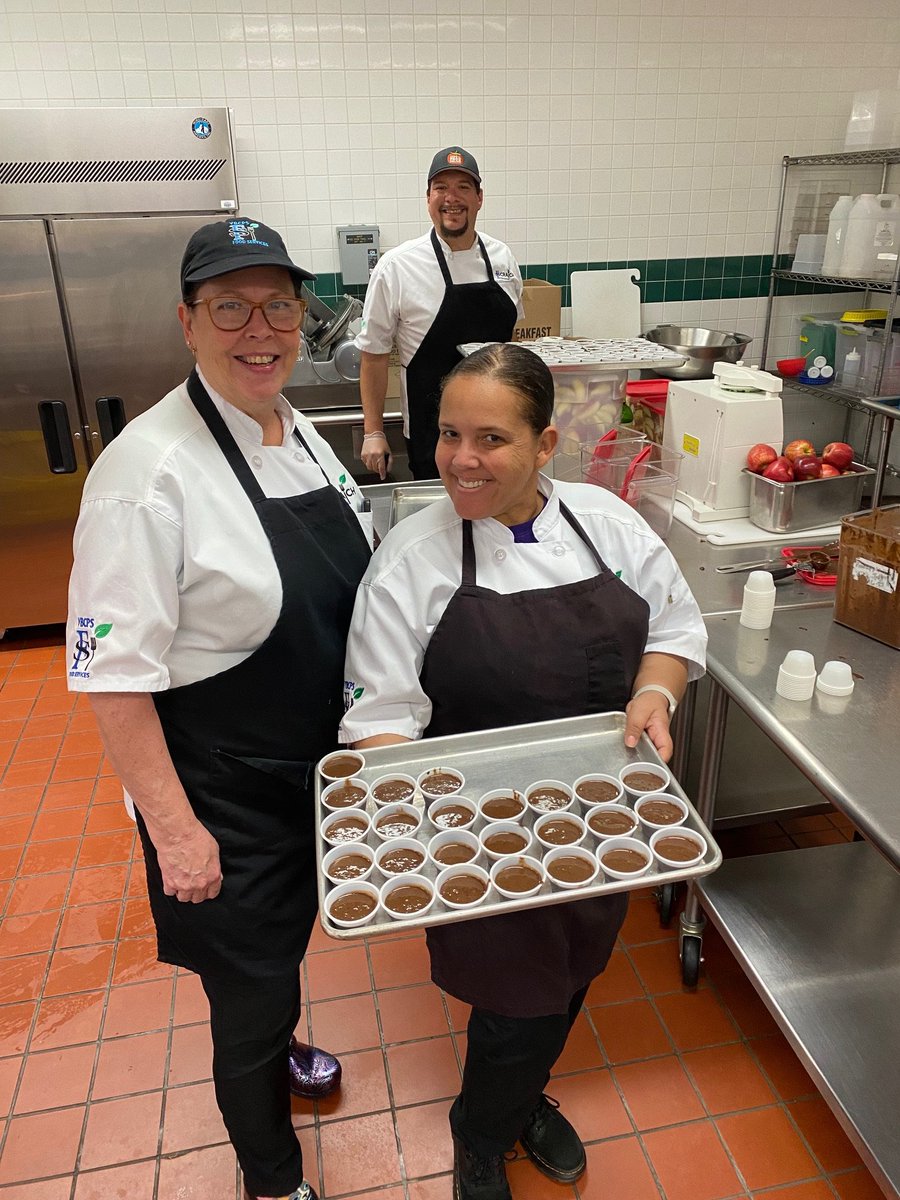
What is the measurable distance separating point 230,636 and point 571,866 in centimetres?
65

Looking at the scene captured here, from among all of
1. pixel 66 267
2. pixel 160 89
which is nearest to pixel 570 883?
pixel 66 267

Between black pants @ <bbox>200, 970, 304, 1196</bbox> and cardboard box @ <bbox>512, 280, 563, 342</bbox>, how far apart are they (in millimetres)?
3403

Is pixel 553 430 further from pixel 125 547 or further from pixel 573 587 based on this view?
pixel 125 547

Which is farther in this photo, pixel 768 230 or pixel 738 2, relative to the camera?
pixel 768 230

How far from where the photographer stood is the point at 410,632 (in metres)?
1.49

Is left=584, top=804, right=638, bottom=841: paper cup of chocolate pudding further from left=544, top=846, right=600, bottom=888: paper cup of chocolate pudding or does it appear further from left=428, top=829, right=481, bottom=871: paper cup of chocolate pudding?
left=428, top=829, right=481, bottom=871: paper cup of chocolate pudding

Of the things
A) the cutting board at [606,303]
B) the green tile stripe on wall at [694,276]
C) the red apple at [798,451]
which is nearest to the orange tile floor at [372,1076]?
the red apple at [798,451]

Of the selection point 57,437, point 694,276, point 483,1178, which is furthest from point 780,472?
point 57,437

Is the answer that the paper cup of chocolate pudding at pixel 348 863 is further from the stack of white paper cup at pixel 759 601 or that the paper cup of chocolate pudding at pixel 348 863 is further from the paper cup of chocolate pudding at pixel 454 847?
the stack of white paper cup at pixel 759 601

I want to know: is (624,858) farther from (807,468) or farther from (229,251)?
(807,468)

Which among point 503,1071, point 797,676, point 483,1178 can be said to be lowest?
point 483,1178

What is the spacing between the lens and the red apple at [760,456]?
247cm

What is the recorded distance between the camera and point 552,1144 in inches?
72.6

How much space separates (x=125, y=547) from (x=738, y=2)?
16.0ft
